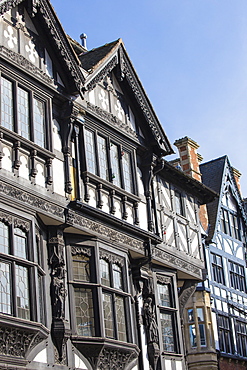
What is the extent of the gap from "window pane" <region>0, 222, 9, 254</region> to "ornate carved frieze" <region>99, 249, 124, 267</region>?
3251mm

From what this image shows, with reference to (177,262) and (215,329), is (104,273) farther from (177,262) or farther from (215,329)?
(215,329)

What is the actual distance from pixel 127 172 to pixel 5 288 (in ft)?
20.6

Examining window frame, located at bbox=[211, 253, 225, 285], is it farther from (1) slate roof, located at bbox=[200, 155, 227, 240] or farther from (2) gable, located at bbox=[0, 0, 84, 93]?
(2) gable, located at bbox=[0, 0, 84, 93]

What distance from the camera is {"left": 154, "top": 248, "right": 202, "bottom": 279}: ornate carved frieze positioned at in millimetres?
19141

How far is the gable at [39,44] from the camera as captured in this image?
1553 cm

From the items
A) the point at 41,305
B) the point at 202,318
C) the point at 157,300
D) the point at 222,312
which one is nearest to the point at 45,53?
the point at 41,305

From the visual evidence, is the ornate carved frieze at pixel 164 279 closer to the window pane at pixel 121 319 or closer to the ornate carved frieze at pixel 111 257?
the ornate carved frieze at pixel 111 257

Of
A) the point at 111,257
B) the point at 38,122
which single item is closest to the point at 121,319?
the point at 111,257

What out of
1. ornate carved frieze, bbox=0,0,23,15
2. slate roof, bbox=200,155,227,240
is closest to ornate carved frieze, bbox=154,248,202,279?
ornate carved frieze, bbox=0,0,23,15

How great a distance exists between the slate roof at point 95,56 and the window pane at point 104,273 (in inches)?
203

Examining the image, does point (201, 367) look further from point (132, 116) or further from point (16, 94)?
point (16, 94)

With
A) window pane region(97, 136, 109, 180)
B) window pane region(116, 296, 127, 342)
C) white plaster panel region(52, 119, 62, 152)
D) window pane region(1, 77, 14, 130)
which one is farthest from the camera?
window pane region(97, 136, 109, 180)

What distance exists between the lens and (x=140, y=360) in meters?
17.4

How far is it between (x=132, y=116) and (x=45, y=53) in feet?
12.7
